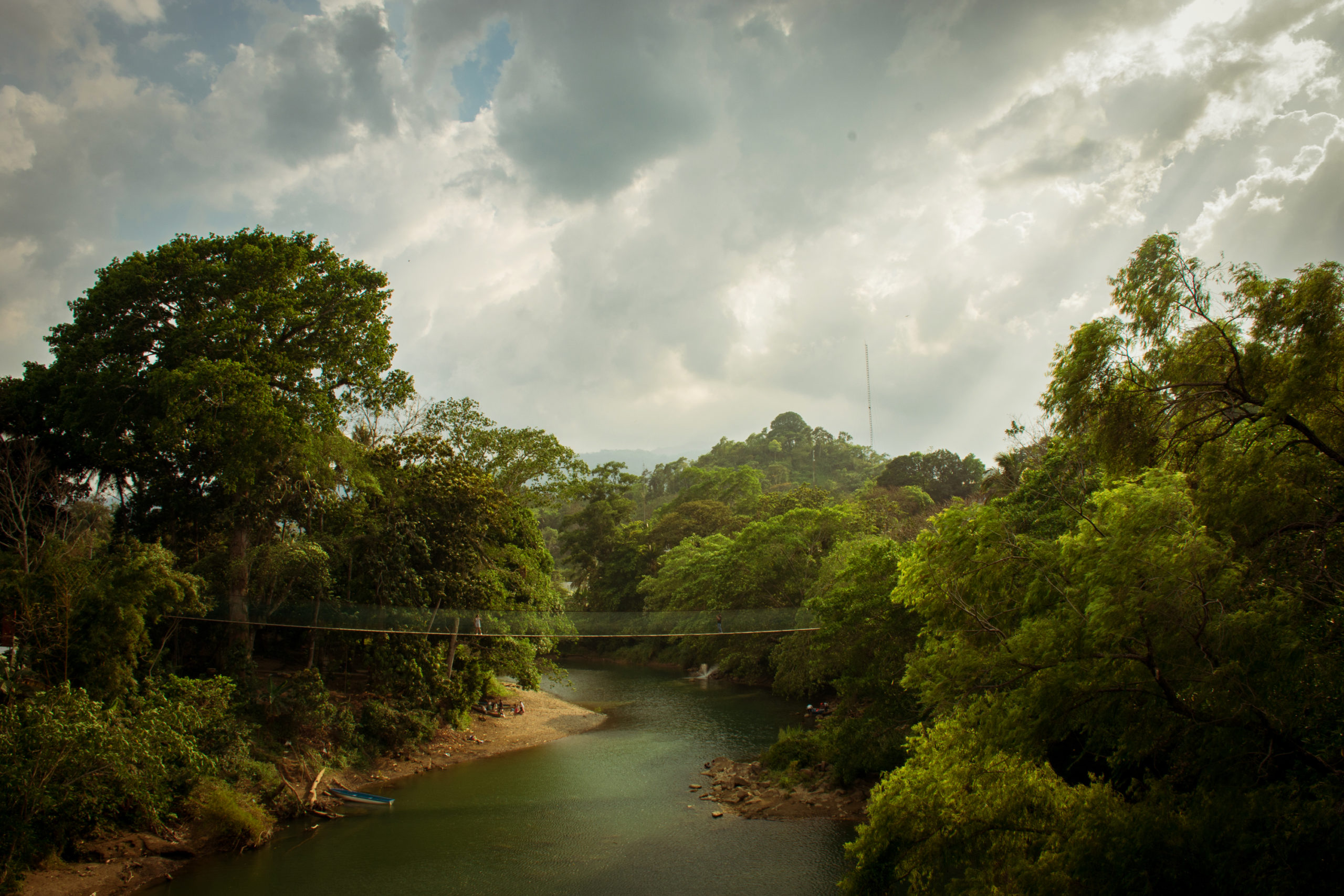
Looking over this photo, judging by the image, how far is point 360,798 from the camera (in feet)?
43.8

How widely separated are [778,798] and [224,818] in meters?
8.99

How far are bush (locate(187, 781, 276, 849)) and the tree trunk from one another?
10.6ft

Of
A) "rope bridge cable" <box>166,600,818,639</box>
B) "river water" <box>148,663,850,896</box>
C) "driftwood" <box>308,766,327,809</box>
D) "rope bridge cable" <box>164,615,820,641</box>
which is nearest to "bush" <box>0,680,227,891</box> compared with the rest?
"river water" <box>148,663,850,896</box>

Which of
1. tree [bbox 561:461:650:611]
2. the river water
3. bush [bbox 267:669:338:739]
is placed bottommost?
the river water

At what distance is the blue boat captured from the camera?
1330 cm

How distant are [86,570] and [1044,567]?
12.7m

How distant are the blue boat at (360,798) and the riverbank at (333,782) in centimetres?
15

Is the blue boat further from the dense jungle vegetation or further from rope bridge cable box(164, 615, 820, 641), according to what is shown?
rope bridge cable box(164, 615, 820, 641)

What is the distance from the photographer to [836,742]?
45.2 feet

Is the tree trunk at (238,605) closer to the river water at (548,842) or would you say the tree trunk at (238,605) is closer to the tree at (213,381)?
the tree at (213,381)

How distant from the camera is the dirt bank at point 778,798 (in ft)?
42.2

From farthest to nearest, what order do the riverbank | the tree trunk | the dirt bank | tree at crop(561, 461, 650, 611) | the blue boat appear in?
tree at crop(561, 461, 650, 611) → the tree trunk → the blue boat → the dirt bank → the riverbank

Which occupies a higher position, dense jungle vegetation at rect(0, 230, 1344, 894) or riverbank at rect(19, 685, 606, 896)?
dense jungle vegetation at rect(0, 230, 1344, 894)

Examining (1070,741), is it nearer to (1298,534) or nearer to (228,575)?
(1298,534)
